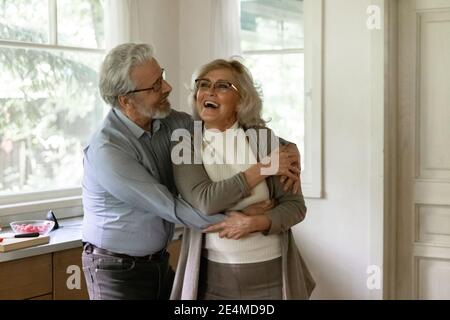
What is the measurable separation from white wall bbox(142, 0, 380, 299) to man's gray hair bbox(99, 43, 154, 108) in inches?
59.9

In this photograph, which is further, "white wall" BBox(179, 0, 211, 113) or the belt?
"white wall" BBox(179, 0, 211, 113)

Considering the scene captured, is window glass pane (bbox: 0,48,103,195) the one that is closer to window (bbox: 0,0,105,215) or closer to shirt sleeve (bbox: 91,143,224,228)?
window (bbox: 0,0,105,215)

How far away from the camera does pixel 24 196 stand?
3.00 meters

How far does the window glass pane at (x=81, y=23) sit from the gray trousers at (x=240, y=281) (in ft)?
6.11

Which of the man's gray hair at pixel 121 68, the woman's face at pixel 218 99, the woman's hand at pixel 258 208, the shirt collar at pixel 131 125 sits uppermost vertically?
the man's gray hair at pixel 121 68

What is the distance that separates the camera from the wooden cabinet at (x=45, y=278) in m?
2.38

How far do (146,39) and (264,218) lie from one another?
2.04 m

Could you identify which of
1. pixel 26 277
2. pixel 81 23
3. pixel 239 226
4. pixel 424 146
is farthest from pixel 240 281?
pixel 81 23

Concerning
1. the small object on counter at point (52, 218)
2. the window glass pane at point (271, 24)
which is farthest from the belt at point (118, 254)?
the window glass pane at point (271, 24)

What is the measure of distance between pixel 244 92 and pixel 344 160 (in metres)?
1.51

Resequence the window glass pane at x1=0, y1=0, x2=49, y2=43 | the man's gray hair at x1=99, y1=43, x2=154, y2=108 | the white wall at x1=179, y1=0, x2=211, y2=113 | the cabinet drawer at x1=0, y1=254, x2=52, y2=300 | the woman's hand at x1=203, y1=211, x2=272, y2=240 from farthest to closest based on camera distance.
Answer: the white wall at x1=179, y1=0, x2=211, y2=113 → the window glass pane at x1=0, y1=0, x2=49, y2=43 → the cabinet drawer at x1=0, y1=254, x2=52, y2=300 → the man's gray hair at x1=99, y1=43, x2=154, y2=108 → the woman's hand at x1=203, y1=211, x2=272, y2=240

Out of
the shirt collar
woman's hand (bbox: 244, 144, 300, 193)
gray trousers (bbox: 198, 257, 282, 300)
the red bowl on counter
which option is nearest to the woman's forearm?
woman's hand (bbox: 244, 144, 300, 193)

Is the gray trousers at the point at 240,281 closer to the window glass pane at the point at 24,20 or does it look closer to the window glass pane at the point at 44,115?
the window glass pane at the point at 44,115

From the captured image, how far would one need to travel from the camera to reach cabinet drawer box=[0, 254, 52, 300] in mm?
2369
